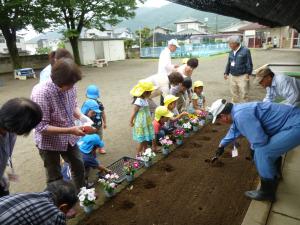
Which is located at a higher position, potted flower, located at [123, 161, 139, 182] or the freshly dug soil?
potted flower, located at [123, 161, 139, 182]

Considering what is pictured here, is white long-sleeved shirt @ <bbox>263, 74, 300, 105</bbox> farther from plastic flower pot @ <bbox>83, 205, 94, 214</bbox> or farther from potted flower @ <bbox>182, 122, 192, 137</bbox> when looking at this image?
plastic flower pot @ <bbox>83, 205, 94, 214</bbox>

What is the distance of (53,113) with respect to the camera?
260 centimetres

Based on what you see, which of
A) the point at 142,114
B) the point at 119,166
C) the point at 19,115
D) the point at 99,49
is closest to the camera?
the point at 19,115

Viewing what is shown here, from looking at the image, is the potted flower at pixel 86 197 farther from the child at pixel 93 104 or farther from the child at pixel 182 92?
the child at pixel 182 92

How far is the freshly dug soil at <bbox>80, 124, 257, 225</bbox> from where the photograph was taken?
2.81 metres

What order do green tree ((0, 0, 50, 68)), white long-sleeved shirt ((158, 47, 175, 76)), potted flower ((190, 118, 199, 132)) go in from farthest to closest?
green tree ((0, 0, 50, 68)) < white long-sleeved shirt ((158, 47, 175, 76)) < potted flower ((190, 118, 199, 132))

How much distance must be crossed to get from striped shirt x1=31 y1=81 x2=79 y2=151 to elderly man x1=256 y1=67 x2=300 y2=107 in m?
2.65

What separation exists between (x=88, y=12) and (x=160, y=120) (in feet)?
60.9

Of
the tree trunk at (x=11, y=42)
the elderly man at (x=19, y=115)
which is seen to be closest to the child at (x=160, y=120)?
the elderly man at (x=19, y=115)

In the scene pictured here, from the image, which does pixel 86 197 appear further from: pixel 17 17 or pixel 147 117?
pixel 17 17

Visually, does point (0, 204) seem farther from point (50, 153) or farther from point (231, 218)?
point (231, 218)

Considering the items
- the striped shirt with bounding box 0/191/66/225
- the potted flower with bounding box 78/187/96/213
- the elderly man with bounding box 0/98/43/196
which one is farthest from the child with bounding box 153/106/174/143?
the striped shirt with bounding box 0/191/66/225

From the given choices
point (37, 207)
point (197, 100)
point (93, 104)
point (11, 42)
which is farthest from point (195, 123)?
point (11, 42)

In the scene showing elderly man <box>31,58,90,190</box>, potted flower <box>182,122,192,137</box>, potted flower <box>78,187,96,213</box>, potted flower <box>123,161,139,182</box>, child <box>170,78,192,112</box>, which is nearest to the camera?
elderly man <box>31,58,90,190</box>
